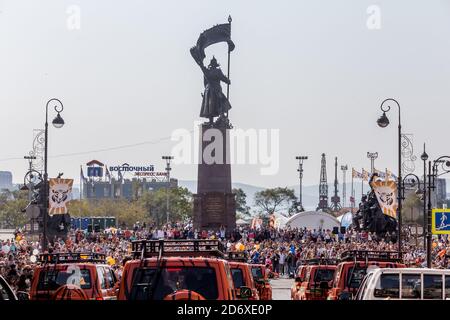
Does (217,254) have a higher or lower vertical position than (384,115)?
lower

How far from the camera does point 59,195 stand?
4344cm

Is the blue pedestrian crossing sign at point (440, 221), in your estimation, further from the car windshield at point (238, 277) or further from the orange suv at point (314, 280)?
the car windshield at point (238, 277)

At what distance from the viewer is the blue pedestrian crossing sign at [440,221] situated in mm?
39594

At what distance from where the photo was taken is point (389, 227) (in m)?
60.0

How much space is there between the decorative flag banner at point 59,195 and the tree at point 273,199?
457 feet

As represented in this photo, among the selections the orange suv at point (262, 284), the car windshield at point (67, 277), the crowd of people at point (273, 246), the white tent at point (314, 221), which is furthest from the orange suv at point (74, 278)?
the white tent at point (314, 221)

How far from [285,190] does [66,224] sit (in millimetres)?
126965

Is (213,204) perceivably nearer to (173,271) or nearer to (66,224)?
(66,224)

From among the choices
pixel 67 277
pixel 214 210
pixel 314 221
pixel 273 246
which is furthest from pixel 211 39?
pixel 67 277

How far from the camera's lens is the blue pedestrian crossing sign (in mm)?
39594

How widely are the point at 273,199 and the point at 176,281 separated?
174 meters
